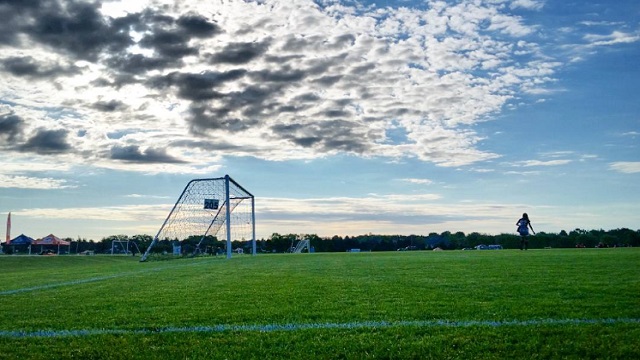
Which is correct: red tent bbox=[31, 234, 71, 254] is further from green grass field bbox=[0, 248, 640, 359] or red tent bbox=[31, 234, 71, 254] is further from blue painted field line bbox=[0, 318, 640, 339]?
blue painted field line bbox=[0, 318, 640, 339]

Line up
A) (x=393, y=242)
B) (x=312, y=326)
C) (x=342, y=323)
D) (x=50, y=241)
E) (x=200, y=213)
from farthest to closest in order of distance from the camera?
(x=393, y=242)
(x=50, y=241)
(x=200, y=213)
(x=342, y=323)
(x=312, y=326)

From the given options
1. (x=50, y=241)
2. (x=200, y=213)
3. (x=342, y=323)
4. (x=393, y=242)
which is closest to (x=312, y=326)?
(x=342, y=323)

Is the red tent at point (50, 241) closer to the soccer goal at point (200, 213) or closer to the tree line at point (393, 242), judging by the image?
the tree line at point (393, 242)

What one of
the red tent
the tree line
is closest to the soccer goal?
the tree line

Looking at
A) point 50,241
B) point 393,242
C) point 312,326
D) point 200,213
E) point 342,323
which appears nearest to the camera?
point 312,326

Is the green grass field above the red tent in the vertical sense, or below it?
below

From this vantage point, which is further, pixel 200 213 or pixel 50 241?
pixel 50 241

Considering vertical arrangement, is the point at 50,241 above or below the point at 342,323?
above

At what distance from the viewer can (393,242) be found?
116 m

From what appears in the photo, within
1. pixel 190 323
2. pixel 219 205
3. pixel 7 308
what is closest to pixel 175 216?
pixel 219 205

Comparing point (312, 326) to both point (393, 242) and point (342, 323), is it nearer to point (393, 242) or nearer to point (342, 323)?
point (342, 323)

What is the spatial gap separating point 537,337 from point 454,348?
4.07ft

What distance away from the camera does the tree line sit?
261 ft

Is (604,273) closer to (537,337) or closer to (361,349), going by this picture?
(537,337)
